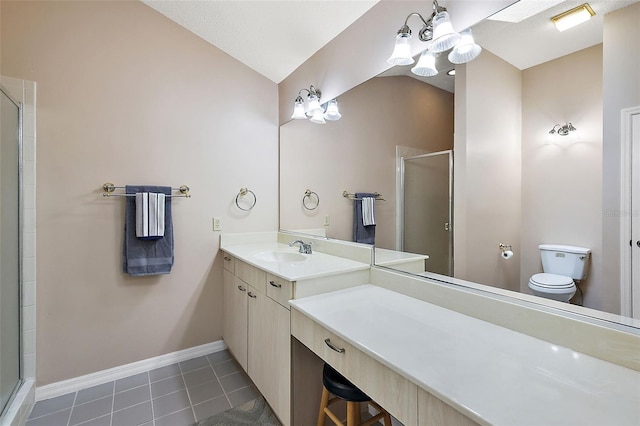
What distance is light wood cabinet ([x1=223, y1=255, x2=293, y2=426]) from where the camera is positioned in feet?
4.57

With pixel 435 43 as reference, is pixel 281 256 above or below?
below

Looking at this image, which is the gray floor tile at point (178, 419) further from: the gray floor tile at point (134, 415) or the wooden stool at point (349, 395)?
the wooden stool at point (349, 395)

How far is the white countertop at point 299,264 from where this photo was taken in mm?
1433

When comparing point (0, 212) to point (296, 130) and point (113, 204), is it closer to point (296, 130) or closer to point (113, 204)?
point (113, 204)

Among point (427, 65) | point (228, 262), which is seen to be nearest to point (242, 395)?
point (228, 262)

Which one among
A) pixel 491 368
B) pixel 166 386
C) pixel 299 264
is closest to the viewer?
pixel 491 368

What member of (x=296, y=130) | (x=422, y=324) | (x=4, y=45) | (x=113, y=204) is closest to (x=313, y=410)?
(x=422, y=324)

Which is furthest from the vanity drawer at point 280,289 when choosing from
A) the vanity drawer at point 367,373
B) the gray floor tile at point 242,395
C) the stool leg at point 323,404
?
the gray floor tile at point 242,395

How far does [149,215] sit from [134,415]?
1196 mm

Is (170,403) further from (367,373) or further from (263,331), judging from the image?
(367,373)

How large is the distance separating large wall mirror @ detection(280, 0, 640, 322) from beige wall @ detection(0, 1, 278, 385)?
48.7 inches

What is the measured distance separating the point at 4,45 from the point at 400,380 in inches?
106

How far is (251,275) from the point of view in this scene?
5.91ft

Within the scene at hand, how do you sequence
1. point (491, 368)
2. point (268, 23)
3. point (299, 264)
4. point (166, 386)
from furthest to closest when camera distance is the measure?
1. point (268, 23)
2. point (166, 386)
3. point (299, 264)
4. point (491, 368)
